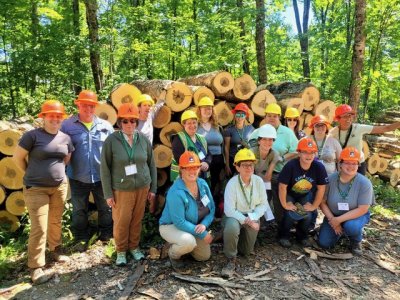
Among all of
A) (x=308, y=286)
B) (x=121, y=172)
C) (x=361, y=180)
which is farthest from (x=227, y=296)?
(x=361, y=180)

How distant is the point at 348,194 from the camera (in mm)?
4250

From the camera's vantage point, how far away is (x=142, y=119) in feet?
14.5

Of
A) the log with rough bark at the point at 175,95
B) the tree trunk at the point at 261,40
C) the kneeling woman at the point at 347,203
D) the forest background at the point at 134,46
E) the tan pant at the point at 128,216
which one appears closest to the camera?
the tan pant at the point at 128,216

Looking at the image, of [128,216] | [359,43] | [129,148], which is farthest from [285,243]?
[359,43]

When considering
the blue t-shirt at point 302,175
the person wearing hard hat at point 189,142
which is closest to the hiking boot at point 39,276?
the person wearing hard hat at point 189,142

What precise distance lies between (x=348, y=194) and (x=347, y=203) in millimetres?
121

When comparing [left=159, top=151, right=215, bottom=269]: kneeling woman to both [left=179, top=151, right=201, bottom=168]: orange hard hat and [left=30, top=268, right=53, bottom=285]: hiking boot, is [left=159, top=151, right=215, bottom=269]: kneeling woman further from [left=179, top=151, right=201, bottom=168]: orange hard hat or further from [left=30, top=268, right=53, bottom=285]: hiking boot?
[left=30, top=268, right=53, bottom=285]: hiking boot

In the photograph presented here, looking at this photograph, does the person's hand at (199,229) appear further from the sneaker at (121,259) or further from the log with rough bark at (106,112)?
the log with rough bark at (106,112)

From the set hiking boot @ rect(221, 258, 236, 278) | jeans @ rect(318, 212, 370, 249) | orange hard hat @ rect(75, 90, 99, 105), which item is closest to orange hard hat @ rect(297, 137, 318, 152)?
jeans @ rect(318, 212, 370, 249)

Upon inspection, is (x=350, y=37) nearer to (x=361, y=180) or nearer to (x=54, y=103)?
(x=361, y=180)

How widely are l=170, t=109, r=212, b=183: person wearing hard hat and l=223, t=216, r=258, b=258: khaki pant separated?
912 mm

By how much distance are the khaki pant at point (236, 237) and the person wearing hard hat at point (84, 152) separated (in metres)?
1.81

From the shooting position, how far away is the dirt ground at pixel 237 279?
3.39 meters

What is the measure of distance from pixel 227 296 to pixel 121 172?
1773 mm
